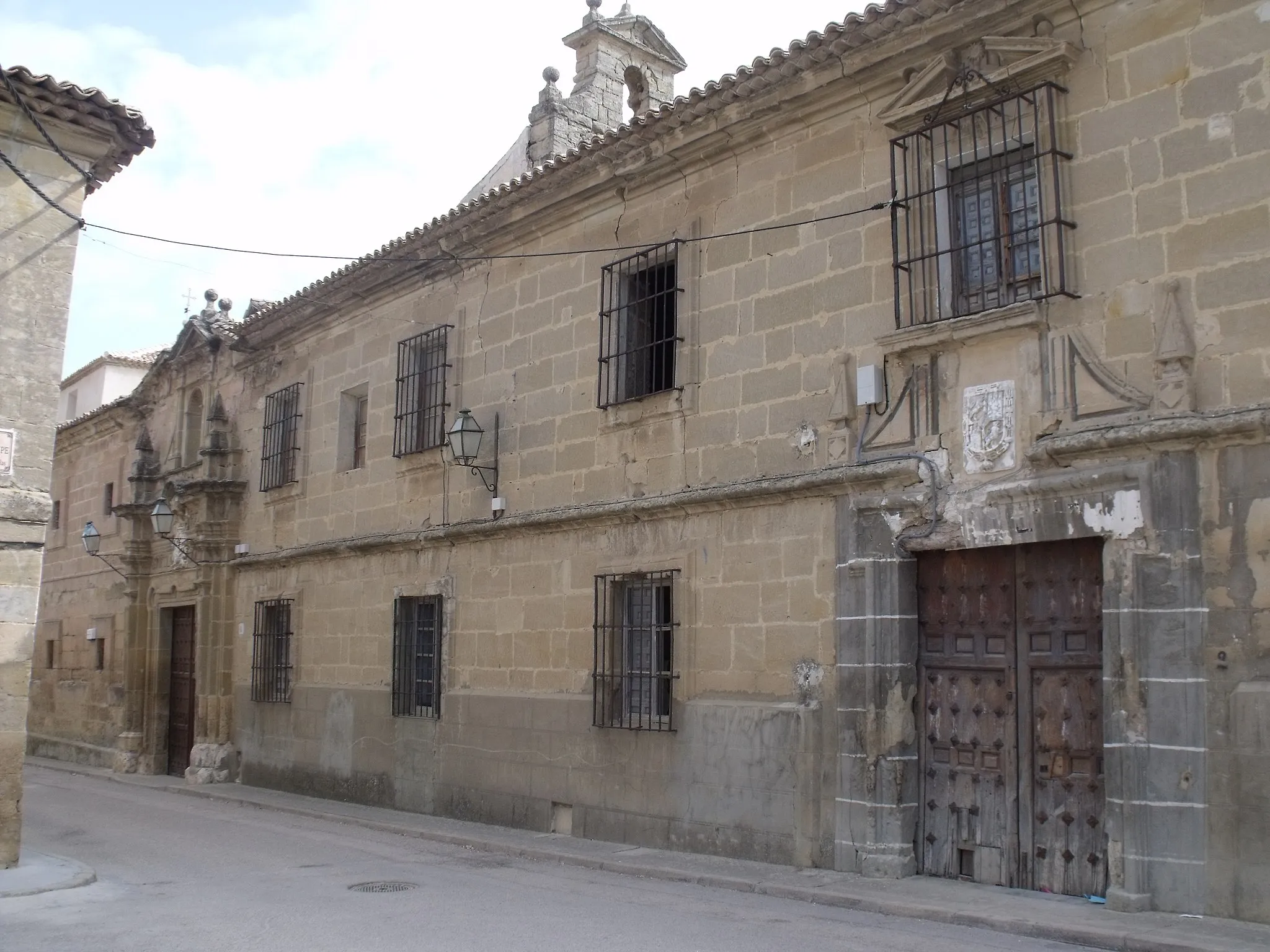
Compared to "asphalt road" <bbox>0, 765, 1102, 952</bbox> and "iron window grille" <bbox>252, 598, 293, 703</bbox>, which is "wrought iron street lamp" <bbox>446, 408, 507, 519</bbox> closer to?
"asphalt road" <bbox>0, 765, 1102, 952</bbox>

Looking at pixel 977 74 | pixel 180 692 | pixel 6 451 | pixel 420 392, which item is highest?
pixel 977 74

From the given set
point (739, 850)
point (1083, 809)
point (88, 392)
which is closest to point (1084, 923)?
point (1083, 809)

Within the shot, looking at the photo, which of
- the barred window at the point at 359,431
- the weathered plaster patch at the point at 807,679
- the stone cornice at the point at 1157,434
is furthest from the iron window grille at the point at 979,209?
the barred window at the point at 359,431

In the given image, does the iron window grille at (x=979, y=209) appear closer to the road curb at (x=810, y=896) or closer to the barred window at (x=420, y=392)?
the road curb at (x=810, y=896)

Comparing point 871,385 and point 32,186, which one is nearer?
point 871,385

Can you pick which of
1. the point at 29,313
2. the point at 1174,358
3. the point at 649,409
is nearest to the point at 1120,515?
the point at 1174,358

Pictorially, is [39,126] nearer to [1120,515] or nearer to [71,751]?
[1120,515]

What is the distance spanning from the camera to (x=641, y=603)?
1054cm

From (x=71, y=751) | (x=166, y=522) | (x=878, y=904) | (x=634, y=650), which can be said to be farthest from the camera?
(x=71, y=751)

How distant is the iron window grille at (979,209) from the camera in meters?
7.73

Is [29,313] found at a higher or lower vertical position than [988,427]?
higher

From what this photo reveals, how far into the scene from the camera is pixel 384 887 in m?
8.42

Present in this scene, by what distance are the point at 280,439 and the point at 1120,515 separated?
38.3ft

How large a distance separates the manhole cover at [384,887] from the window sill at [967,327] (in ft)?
16.0
